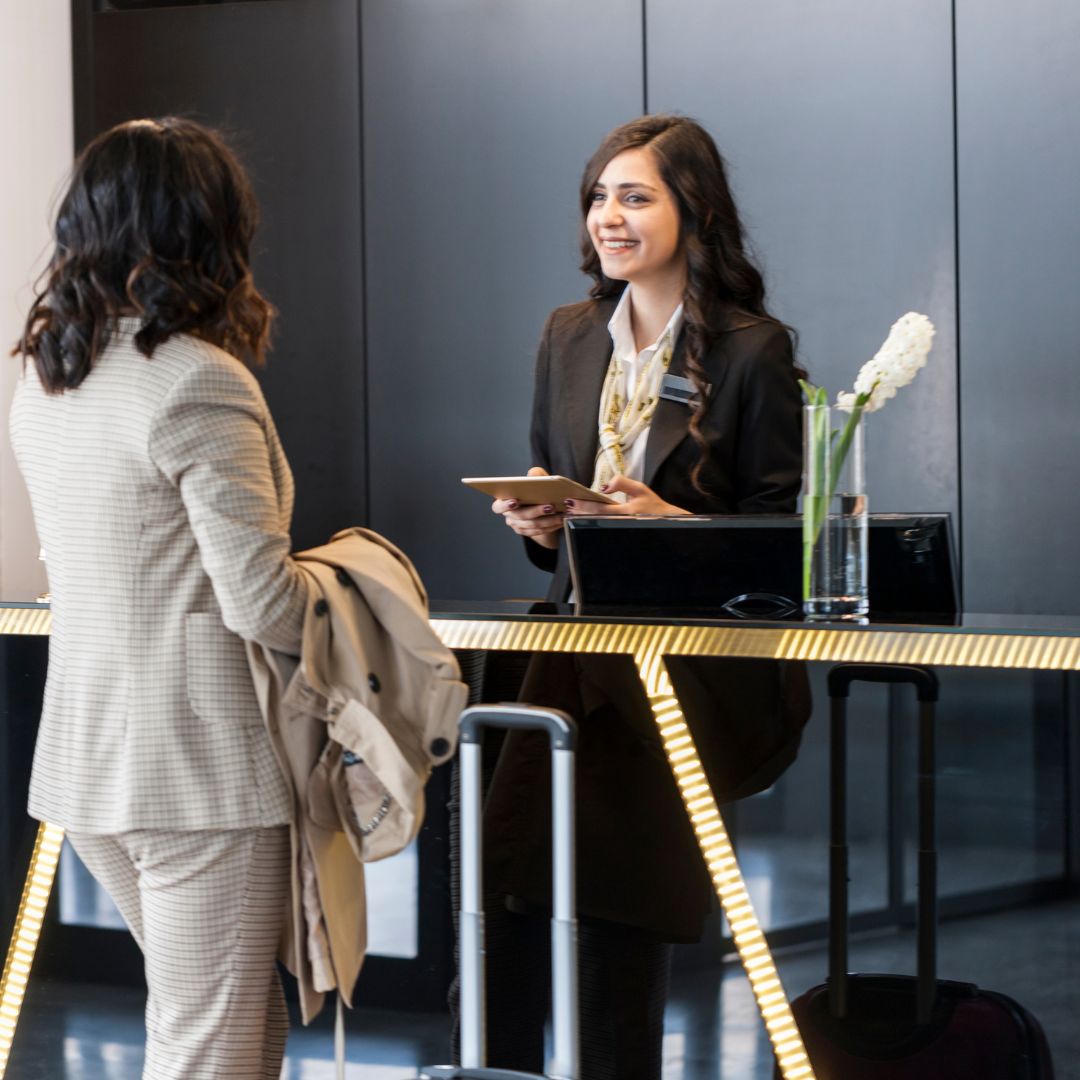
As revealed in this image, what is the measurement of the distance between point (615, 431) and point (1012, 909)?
4.29 feet

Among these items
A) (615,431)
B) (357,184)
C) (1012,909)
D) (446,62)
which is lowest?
(1012,909)

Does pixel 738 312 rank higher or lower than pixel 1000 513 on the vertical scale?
higher

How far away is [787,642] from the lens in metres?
2.07

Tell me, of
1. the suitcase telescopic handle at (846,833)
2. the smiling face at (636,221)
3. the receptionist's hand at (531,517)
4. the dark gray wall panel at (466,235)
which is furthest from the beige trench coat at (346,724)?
the dark gray wall panel at (466,235)

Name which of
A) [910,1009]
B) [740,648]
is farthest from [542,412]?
[910,1009]

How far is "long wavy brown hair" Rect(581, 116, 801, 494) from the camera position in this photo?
2.90 meters

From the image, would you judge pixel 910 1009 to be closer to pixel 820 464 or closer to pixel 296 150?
pixel 820 464

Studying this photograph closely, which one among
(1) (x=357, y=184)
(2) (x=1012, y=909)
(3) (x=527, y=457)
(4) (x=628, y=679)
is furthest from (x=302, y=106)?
(2) (x=1012, y=909)

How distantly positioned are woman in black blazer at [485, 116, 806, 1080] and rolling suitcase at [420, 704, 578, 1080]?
0.33m

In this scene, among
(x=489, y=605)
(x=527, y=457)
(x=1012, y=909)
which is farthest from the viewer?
(x=527, y=457)

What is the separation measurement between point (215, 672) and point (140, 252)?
1.70ft

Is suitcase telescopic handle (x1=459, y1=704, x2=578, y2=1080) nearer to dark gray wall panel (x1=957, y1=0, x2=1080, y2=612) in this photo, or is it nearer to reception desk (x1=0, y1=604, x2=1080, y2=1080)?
reception desk (x1=0, y1=604, x2=1080, y2=1080)

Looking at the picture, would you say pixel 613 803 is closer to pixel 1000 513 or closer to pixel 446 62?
pixel 1000 513

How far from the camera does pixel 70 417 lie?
1776mm
